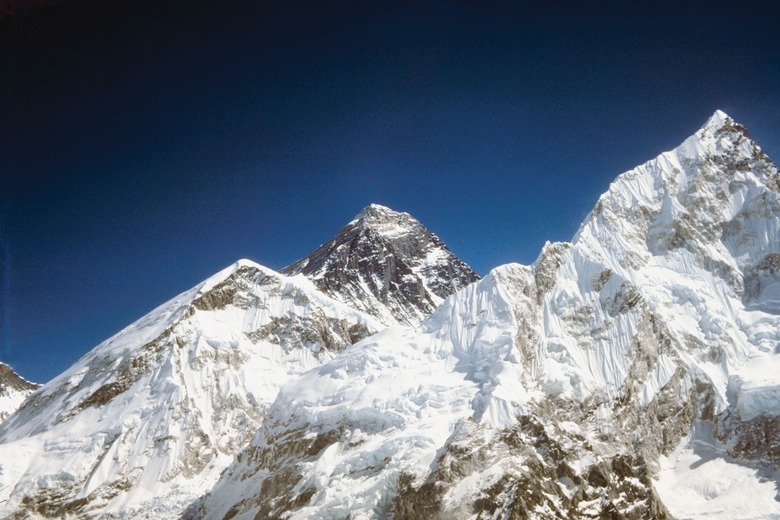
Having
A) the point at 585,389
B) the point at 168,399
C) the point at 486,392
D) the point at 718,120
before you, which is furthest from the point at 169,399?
the point at 718,120

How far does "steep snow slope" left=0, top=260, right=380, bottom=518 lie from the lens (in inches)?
5335

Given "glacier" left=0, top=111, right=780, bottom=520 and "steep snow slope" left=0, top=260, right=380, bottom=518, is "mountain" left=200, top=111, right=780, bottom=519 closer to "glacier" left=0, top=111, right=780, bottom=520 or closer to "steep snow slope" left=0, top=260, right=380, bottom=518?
"glacier" left=0, top=111, right=780, bottom=520

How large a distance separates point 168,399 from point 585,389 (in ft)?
268

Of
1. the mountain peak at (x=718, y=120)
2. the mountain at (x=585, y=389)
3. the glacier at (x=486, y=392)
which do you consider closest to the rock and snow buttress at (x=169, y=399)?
the glacier at (x=486, y=392)

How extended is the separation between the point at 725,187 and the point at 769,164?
12.6 meters

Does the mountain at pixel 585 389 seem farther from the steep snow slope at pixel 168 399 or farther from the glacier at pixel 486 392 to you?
the steep snow slope at pixel 168 399

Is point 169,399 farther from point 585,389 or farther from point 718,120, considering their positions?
point 718,120

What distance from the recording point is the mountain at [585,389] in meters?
96.8

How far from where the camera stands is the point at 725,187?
546 ft

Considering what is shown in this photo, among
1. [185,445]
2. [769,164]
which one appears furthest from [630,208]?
[185,445]

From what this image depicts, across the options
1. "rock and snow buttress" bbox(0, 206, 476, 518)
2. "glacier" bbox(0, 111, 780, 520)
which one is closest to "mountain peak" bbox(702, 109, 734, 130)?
"glacier" bbox(0, 111, 780, 520)

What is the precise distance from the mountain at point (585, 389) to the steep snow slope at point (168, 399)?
62.2 ft

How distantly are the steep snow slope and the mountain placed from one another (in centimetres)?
1896

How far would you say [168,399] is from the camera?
151 m
